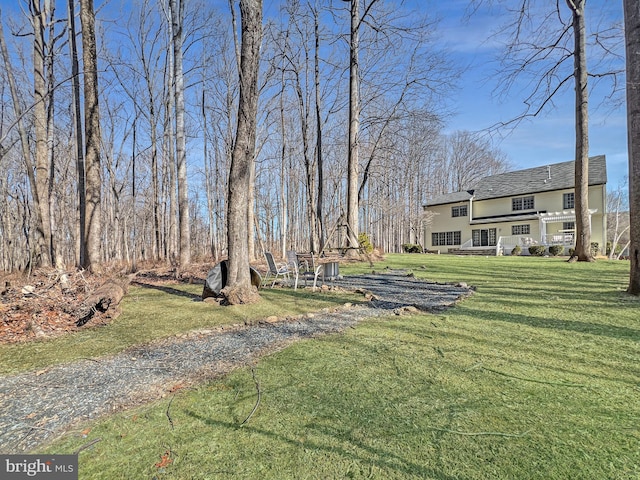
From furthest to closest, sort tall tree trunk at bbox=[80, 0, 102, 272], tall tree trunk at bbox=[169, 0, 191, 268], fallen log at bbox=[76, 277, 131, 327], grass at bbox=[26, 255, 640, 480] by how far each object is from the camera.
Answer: tall tree trunk at bbox=[169, 0, 191, 268], tall tree trunk at bbox=[80, 0, 102, 272], fallen log at bbox=[76, 277, 131, 327], grass at bbox=[26, 255, 640, 480]

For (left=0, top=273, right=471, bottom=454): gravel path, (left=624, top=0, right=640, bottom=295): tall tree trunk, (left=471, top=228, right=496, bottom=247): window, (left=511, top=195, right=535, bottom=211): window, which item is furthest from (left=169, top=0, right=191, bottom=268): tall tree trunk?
(left=511, top=195, right=535, bottom=211): window

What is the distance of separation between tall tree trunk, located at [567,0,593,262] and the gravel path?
11.1 m

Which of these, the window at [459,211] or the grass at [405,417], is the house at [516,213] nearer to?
the window at [459,211]

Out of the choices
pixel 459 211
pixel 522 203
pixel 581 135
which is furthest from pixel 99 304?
pixel 459 211

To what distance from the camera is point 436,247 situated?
30922 millimetres

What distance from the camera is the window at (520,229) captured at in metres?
24.3

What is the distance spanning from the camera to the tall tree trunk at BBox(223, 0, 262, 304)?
554cm

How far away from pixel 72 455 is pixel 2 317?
3.69 meters

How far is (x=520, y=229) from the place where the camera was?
976 inches

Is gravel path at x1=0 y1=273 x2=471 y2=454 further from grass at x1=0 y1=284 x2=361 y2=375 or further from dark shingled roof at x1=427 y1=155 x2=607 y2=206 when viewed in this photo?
dark shingled roof at x1=427 y1=155 x2=607 y2=206

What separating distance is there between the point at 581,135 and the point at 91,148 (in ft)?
52.2

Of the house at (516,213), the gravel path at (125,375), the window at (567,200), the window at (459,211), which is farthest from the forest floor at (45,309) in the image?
the window at (459,211)

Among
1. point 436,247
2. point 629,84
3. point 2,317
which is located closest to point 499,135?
point 629,84

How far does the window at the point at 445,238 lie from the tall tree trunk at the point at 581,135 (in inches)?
716
